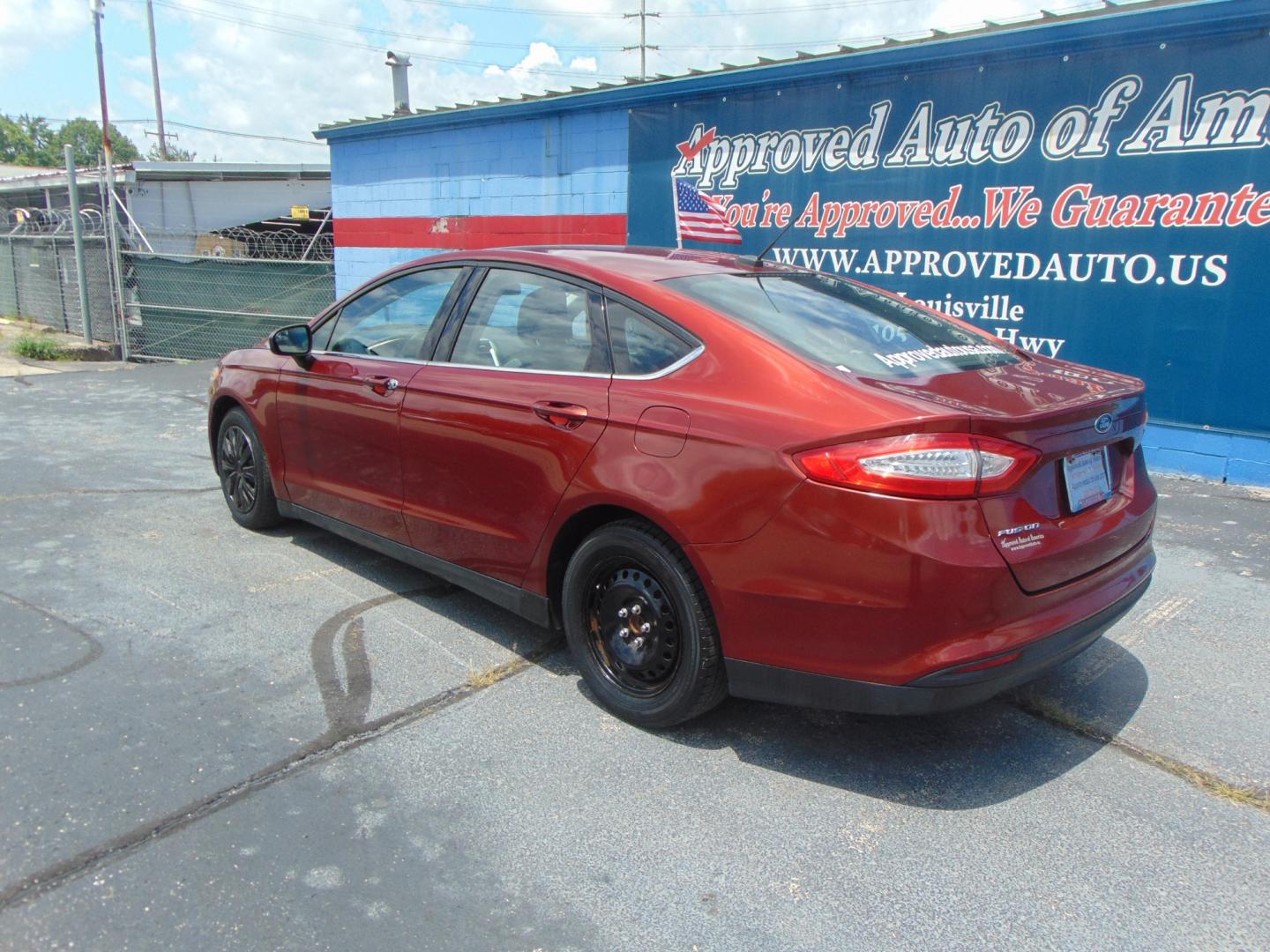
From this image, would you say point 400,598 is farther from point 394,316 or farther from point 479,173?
point 479,173

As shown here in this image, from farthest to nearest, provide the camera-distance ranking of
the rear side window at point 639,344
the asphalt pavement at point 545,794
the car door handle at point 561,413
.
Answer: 1. the car door handle at point 561,413
2. the rear side window at point 639,344
3. the asphalt pavement at point 545,794

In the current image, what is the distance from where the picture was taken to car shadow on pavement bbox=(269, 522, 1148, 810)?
120 inches

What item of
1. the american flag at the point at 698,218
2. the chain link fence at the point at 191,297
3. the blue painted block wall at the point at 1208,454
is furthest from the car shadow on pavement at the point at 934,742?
the chain link fence at the point at 191,297

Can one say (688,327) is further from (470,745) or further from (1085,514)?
(470,745)

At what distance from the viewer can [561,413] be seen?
11.1 feet

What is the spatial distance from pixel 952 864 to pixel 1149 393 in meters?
5.53

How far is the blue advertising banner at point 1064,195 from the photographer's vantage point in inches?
253

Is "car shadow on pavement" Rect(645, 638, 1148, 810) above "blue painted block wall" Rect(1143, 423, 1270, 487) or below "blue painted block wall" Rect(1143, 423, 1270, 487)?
below

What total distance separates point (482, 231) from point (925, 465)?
392 inches

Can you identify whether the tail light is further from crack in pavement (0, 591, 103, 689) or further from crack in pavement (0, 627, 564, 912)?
crack in pavement (0, 591, 103, 689)

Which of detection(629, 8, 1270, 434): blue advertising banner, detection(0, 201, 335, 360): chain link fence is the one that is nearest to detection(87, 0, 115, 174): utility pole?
detection(0, 201, 335, 360): chain link fence

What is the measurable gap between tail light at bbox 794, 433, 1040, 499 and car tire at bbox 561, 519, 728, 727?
66cm

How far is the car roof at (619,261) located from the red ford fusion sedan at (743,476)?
0.06 feet

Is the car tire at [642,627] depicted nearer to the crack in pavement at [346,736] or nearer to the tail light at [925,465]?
the crack in pavement at [346,736]
